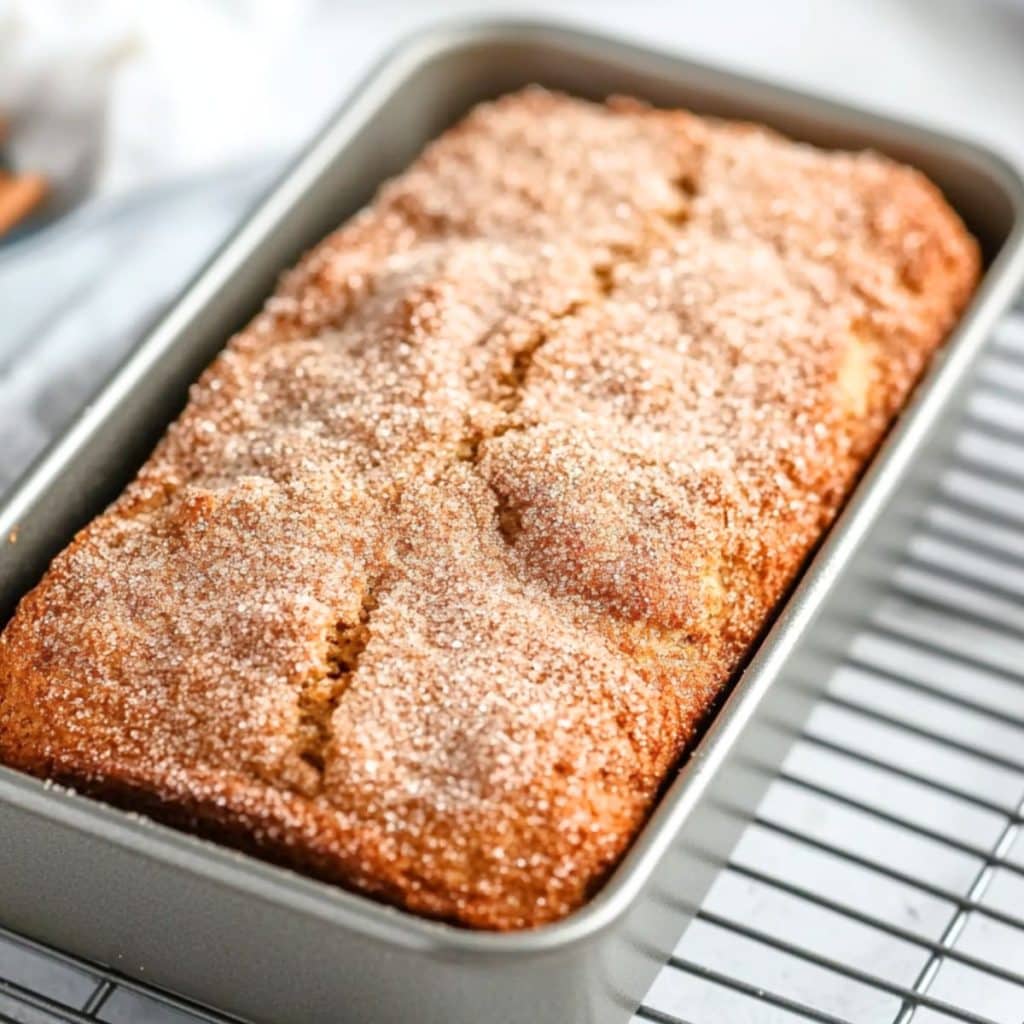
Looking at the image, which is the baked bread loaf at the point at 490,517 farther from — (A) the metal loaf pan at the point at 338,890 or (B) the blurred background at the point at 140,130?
(B) the blurred background at the point at 140,130

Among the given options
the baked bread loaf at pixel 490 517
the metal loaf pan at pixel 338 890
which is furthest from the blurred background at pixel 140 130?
the baked bread loaf at pixel 490 517

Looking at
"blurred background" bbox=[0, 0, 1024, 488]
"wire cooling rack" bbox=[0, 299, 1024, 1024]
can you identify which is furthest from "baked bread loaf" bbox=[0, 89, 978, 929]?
"blurred background" bbox=[0, 0, 1024, 488]

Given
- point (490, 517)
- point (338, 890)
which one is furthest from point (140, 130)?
point (338, 890)

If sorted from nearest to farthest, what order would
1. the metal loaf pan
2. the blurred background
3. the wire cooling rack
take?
the metal loaf pan < the wire cooling rack < the blurred background

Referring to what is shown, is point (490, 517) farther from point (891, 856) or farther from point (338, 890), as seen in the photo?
point (891, 856)

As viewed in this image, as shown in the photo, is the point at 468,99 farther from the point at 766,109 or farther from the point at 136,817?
the point at 136,817

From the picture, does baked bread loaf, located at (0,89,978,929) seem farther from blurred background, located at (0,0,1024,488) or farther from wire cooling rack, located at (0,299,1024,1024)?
blurred background, located at (0,0,1024,488)

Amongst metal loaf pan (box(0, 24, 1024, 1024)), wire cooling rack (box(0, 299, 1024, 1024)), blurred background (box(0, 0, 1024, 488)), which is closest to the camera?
metal loaf pan (box(0, 24, 1024, 1024))
